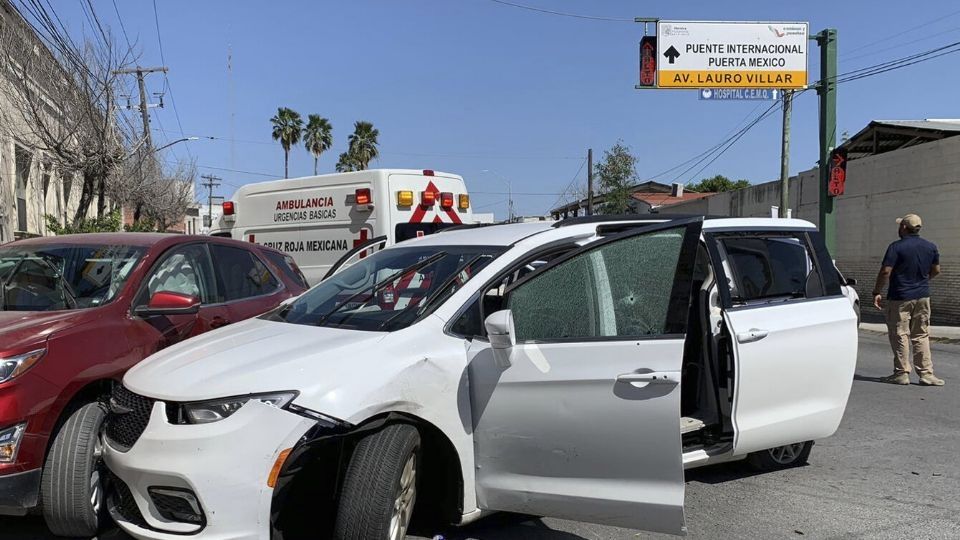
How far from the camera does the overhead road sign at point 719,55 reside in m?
17.2

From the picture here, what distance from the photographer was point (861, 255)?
1745cm

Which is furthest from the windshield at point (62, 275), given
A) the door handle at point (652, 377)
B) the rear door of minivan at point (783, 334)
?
the rear door of minivan at point (783, 334)

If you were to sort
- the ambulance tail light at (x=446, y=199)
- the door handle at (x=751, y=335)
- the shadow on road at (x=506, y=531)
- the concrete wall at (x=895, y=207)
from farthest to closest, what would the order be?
the concrete wall at (x=895, y=207) < the ambulance tail light at (x=446, y=199) < the door handle at (x=751, y=335) < the shadow on road at (x=506, y=531)

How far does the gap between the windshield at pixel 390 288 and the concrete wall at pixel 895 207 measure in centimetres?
1443

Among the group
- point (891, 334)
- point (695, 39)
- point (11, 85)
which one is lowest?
point (891, 334)

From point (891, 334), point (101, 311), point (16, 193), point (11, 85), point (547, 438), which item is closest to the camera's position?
point (547, 438)

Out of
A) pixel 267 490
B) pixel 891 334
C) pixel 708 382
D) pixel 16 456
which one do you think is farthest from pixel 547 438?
pixel 891 334

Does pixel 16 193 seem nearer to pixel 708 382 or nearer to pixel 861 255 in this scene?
pixel 708 382

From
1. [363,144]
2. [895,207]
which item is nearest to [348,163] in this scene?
[363,144]

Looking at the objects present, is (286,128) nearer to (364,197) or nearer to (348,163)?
(348,163)

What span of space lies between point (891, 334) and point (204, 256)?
7515mm

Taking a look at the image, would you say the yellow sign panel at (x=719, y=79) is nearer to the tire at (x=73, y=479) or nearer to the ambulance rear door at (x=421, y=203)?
the ambulance rear door at (x=421, y=203)

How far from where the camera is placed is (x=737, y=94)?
17562 millimetres

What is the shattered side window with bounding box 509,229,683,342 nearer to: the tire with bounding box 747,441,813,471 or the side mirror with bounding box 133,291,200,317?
the tire with bounding box 747,441,813,471
